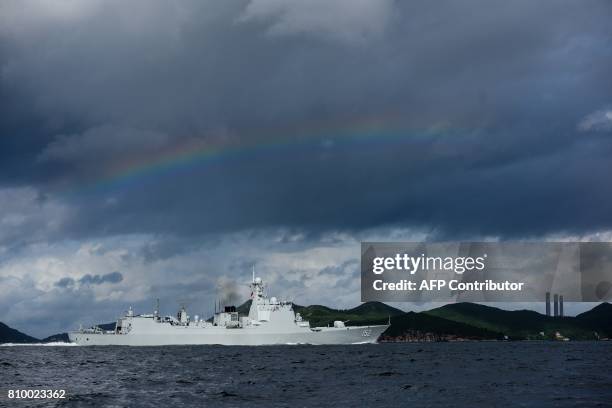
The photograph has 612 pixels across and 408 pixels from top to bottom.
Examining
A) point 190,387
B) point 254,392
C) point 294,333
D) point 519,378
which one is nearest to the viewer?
point 254,392

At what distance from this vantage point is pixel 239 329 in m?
171

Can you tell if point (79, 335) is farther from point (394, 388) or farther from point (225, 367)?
point (394, 388)

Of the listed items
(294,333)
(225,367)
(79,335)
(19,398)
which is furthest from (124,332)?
(19,398)

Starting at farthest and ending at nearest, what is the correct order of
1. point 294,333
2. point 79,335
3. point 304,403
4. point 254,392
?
point 79,335
point 294,333
point 254,392
point 304,403

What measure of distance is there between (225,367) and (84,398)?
125 feet

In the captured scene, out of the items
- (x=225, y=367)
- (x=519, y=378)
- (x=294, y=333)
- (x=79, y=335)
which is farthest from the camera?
(x=79, y=335)

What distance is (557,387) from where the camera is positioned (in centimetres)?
5797

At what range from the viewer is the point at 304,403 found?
49.0 m

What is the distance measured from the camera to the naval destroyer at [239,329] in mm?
169125

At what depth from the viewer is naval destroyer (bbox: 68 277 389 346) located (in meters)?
169

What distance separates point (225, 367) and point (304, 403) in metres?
41.7

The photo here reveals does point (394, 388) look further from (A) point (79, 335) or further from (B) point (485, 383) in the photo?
(A) point (79, 335)

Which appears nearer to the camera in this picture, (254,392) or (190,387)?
(254,392)

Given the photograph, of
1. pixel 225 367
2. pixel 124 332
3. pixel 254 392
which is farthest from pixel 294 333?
pixel 254 392
